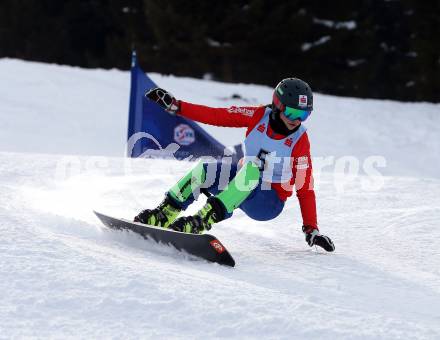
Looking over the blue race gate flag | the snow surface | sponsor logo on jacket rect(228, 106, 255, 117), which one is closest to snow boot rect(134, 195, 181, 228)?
the snow surface

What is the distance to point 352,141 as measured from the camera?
1194 centimetres

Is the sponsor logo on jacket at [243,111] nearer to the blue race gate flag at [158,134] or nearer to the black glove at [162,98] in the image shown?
the black glove at [162,98]

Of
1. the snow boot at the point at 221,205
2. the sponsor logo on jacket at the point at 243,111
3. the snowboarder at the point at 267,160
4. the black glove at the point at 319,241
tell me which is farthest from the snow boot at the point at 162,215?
the black glove at the point at 319,241

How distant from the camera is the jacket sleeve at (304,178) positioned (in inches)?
180

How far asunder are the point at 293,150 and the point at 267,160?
0.61 feet

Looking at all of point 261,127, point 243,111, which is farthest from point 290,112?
point 243,111

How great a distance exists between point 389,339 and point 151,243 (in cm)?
185

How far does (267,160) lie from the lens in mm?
4496

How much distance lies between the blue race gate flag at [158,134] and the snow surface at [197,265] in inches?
11.7

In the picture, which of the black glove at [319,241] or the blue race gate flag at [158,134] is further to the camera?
the blue race gate flag at [158,134]

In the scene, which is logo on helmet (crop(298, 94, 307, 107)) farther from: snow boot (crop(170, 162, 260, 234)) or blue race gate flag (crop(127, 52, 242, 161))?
blue race gate flag (crop(127, 52, 242, 161))

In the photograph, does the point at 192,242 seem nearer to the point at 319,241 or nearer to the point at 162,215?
the point at 162,215

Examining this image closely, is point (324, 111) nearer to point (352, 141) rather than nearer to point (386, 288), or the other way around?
point (352, 141)

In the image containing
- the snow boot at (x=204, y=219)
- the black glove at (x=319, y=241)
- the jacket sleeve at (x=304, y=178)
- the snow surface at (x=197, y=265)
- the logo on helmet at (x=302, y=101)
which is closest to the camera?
the snow surface at (x=197, y=265)
